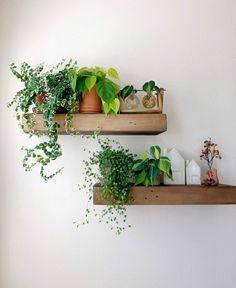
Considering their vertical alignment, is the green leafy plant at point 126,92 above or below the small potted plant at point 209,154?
above

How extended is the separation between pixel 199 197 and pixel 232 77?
2.51 ft

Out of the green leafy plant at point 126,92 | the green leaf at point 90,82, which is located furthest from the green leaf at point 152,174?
the green leaf at point 90,82

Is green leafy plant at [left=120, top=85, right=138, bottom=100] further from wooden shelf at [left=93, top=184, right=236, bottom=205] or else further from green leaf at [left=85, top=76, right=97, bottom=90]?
wooden shelf at [left=93, top=184, right=236, bottom=205]

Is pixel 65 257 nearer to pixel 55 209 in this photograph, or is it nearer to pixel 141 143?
pixel 55 209

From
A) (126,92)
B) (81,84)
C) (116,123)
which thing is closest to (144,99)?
(126,92)

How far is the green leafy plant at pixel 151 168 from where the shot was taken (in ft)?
5.20

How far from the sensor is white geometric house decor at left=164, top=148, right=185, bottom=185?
5.65ft

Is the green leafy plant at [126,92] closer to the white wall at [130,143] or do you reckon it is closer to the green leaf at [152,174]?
the white wall at [130,143]

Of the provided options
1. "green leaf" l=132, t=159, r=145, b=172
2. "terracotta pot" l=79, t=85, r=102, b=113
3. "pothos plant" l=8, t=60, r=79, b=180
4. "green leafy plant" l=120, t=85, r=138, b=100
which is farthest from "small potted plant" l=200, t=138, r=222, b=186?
"pothos plant" l=8, t=60, r=79, b=180

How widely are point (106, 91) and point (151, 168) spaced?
1.42 feet

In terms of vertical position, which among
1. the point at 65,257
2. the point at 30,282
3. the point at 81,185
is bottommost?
the point at 30,282

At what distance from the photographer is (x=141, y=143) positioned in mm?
1843

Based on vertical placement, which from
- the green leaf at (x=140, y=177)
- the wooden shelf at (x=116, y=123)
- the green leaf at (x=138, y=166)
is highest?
the wooden shelf at (x=116, y=123)
